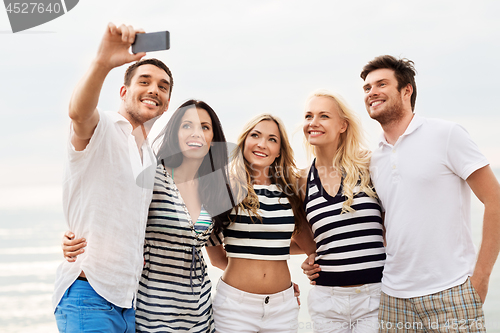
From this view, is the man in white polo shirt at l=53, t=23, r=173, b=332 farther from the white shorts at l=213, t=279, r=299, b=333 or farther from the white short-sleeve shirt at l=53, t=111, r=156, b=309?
the white shorts at l=213, t=279, r=299, b=333

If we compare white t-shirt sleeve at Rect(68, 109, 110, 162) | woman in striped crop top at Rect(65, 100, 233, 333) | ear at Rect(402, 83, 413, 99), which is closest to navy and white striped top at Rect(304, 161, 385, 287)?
woman in striped crop top at Rect(65, 100, 233, 333)

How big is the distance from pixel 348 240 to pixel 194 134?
5.32 feet

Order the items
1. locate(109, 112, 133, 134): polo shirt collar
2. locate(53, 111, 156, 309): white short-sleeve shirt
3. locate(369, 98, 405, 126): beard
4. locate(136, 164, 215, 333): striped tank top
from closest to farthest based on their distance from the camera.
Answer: locate(53, 111, 156, 309): white short-sleeve shirt → locate(109, 112, 133, 134): polo shirt collar → locate(136, 164, 215, 333): striped tank top → locate(369, 98, 405, 126): beard

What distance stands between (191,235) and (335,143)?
185cm

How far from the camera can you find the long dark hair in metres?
3.42

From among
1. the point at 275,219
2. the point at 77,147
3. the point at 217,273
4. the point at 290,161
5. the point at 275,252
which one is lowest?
the point at 217,273

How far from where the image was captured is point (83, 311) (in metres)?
2.44

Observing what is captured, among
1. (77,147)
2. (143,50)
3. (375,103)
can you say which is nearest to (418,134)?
(375,103)

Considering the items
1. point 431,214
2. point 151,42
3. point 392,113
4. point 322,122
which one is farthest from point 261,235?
point 151,42

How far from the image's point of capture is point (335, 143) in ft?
13.5

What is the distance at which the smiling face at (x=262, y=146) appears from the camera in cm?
386

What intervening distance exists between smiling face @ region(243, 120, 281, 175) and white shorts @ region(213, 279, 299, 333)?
3.87 feet

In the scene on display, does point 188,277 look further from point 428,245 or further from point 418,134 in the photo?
point 418,134

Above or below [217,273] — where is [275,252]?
above
